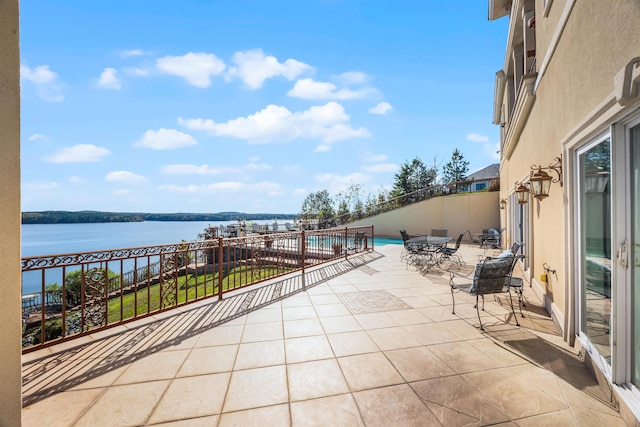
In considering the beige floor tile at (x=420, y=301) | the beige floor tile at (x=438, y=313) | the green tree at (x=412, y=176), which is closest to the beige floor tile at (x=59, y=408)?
the beige floor tile at (x=438, y=313)

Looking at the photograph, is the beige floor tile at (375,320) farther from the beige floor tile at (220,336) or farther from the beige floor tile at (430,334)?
the beige floor tile at (220,336)

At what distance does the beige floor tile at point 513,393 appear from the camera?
1.87 meters

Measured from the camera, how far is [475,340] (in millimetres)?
2904

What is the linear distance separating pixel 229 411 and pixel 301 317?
177 cm

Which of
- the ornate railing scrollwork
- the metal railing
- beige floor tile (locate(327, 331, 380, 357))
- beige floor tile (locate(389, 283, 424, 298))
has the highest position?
the metal railing

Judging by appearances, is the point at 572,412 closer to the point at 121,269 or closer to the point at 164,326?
the point at 164,326

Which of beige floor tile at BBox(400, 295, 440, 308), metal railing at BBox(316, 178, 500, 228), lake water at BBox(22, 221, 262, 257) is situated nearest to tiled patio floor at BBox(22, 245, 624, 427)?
beige floor tile at BBox(400, 295, 440, 308)

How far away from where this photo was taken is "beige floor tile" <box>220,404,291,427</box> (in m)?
1.75

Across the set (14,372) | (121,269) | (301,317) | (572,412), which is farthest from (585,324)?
(121,269)

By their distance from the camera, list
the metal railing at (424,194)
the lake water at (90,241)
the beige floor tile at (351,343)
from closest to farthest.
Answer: the beige floor tile at (351,343), the metal railing at (424,194), the lake water at (90,241)

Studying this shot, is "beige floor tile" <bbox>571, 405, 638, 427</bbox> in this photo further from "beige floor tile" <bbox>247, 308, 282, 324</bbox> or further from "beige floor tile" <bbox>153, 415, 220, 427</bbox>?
"beige floor tile" <bbox>247, 308, 282, 324</bbox>

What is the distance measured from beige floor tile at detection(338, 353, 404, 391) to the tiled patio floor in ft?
0.05

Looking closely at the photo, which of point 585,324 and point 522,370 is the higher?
point 585,324

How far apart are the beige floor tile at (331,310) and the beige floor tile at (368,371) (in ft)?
3.66
